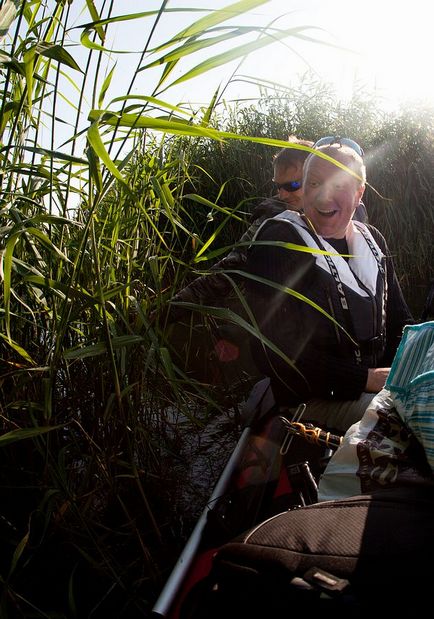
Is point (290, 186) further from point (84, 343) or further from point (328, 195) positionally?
point (84, 343)

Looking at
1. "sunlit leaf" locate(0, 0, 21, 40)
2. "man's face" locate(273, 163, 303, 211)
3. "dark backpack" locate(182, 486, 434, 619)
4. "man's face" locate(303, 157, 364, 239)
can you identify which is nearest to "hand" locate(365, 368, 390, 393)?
"man's face" locate(303, 157, 364, 239)

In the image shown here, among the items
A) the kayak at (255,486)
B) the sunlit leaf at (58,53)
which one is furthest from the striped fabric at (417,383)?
the sunlit leaf at (58,53)

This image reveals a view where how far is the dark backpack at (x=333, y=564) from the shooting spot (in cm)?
82

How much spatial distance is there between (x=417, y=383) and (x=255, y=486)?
2.61 feet

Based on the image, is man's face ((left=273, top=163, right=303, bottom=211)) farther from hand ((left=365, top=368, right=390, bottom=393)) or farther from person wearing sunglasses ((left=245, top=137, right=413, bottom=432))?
hand ((left=365, top=368, right=390, bottom=393))

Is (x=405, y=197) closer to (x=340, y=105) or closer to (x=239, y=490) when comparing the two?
(x=340, y=105)

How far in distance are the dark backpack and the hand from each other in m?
1.07

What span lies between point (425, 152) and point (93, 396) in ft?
12.6

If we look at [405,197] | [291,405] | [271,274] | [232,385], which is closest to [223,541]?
[291,405]

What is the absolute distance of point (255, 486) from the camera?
69.4 inches

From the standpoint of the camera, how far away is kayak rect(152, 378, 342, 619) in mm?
1359

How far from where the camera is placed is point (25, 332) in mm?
1620

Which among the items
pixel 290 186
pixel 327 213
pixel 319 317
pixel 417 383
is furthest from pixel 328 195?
pixel 417 383

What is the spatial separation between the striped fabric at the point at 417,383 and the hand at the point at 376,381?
27.2 inches
